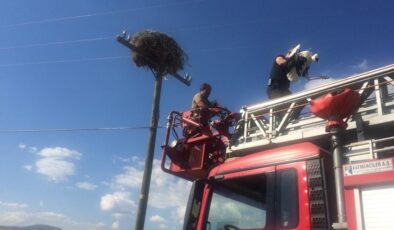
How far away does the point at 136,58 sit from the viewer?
1205cm

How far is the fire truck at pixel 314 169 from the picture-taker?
3.51 metres

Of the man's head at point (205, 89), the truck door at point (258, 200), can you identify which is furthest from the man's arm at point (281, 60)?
the truck door at point (258, 200)

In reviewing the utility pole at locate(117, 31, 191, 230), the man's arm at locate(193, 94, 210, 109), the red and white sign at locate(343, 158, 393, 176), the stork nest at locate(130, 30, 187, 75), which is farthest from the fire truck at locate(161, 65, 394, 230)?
the stork nest at locate(130, 30, 187, 75)

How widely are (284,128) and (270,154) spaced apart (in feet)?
3.25

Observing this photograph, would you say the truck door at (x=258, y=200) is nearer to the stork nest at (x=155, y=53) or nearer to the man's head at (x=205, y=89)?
the man's head at (x=205, y=89)

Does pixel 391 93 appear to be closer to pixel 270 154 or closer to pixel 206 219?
pixel 270 154

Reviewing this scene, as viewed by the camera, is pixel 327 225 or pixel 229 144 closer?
pixel 327 225

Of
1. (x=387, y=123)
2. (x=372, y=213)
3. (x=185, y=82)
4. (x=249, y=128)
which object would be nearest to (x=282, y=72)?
(x=249, y=128)

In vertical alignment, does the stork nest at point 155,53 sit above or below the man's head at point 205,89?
above

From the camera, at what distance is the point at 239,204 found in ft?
15.2

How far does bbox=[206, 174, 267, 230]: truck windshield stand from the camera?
4414 mm

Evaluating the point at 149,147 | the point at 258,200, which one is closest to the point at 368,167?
the point at 258,200

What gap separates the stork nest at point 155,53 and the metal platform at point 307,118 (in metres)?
5.98

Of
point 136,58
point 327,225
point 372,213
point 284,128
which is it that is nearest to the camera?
point 372,213
